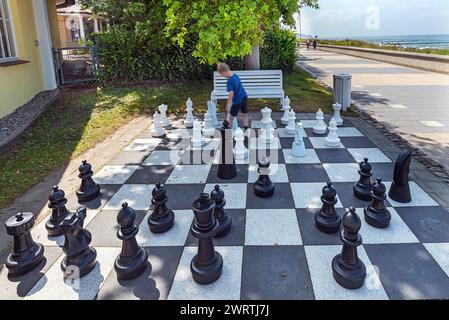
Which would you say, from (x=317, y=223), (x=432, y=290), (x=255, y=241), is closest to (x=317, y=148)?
(x=317, y=223)

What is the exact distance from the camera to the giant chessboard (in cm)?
236

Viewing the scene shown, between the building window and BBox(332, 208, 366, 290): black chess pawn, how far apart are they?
8.71 m

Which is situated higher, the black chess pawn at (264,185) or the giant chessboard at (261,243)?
the black chess pawn at (264,185)

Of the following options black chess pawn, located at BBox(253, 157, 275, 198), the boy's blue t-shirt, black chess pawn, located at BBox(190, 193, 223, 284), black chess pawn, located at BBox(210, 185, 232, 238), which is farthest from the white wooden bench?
A: black chess pawn, located at BBox(190, 193, 223, 284)

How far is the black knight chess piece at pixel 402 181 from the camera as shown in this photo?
3357 mm

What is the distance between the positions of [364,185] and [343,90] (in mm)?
4215

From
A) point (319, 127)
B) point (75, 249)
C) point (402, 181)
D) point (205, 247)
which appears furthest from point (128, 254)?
point (319, 127)

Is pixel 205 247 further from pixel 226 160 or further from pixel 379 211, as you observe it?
pixel 226 160

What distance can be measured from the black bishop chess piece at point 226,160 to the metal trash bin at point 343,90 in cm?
405

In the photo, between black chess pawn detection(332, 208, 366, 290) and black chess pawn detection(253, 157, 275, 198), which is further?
black chess pawn detection(253, 157, 275, 198)

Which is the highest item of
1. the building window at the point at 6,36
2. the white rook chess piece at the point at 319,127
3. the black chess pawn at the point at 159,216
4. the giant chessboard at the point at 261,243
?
the building window at the point at 6,36

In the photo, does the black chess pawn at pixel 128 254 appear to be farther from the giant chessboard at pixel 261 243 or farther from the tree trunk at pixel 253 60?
the tree trunk at pixel 253 60

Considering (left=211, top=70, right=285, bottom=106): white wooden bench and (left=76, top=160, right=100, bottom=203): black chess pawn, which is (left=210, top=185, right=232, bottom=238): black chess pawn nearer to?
(left=76, top=160, right=100, bottom=203): black chess pawn

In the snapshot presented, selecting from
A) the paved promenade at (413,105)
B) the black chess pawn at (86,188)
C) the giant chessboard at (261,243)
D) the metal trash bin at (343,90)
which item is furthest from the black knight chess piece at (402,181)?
the metal trash bin at (343,90)
